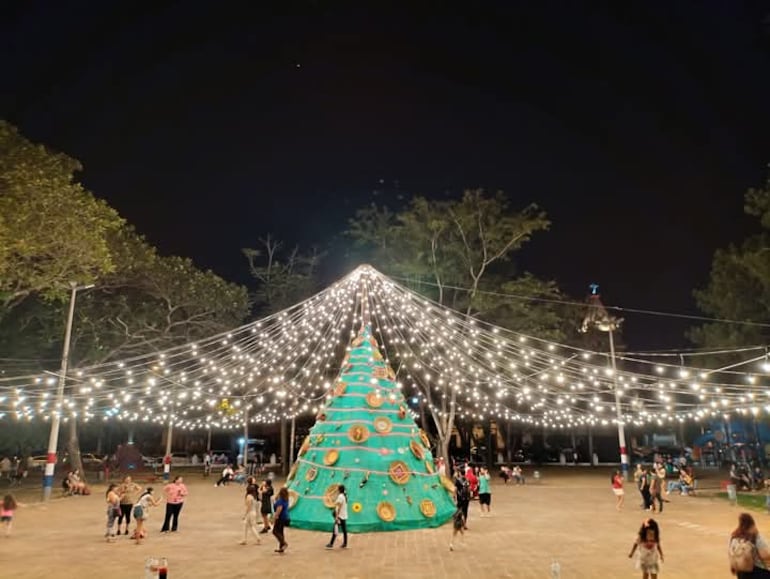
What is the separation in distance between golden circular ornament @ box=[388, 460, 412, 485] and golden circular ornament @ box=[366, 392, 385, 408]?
5.52ft

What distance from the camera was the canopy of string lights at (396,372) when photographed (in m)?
17.9

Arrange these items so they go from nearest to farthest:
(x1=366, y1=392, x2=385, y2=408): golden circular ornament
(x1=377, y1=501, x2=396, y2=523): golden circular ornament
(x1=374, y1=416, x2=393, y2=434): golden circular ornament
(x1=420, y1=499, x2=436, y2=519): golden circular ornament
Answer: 1. (x1=377, y1=501, x2=396, y2=523): golden circular ornament
2. (x1=420, y1=499, x2=436, y2=519): golden circular ornament
3. (x1=374, y1=416, x2=393, y2=434): golden circular ornament
4. (x1=366, y1=392, x2=385, y2=408): golden circular ornament

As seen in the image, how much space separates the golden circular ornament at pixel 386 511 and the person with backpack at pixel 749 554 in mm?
7873

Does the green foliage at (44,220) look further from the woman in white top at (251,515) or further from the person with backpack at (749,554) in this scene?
the person with backpack at (749,554)

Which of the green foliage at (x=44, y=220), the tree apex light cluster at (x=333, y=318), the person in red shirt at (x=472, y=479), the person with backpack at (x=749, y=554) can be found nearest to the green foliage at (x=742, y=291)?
the tree apex light cluster at (x=333, y=318)

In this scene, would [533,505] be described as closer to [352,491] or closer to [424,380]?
[352,491]

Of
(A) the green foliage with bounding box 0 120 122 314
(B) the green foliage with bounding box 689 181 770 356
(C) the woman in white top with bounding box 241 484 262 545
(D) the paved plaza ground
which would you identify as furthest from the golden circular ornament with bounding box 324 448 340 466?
(B) the green foliage with bounding box 689 181 770 356

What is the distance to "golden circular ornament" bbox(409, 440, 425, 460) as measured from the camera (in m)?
14.6

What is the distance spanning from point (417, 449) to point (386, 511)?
2.13 m

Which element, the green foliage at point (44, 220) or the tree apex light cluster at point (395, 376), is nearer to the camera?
the green foliage at point (44, 220)

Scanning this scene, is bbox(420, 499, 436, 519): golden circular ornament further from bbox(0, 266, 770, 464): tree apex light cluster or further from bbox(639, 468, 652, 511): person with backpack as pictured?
bbox(639, 468, 652, 511): person with backpack

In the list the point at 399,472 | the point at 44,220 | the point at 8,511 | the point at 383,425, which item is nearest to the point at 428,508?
the point at 399,472

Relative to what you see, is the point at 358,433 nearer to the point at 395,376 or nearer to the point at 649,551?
the point at 649,551

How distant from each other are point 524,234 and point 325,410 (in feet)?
55.8
